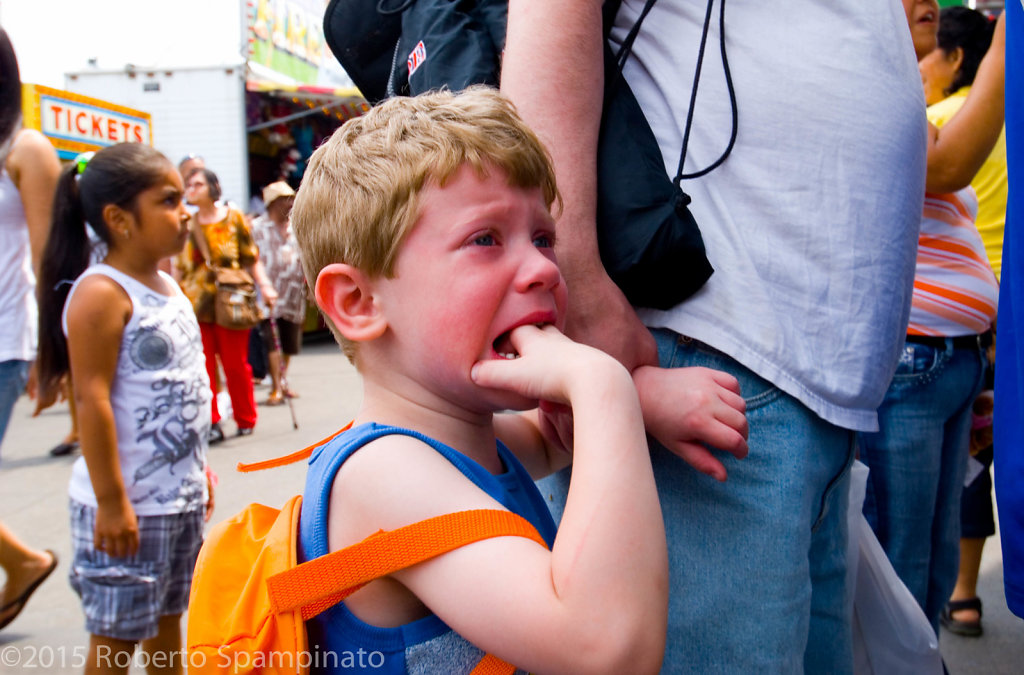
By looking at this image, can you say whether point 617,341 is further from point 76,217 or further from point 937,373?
point 76,217

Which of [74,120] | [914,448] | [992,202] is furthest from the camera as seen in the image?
[74,120]

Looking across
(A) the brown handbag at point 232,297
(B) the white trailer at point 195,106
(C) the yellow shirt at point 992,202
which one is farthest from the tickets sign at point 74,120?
(C) the yellow shirt at point 992,202

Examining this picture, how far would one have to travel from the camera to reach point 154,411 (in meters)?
2.62

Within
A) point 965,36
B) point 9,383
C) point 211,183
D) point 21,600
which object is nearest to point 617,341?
point 965,36

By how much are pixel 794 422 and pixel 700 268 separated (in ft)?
0.88

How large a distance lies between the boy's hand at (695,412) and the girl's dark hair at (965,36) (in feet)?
8.59

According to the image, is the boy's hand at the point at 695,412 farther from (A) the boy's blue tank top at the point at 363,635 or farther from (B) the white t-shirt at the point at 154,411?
(B) the white t-shirt at the point at 154,411

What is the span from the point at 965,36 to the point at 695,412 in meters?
2.72

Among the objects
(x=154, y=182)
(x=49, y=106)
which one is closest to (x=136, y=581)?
(x=154, y=182)

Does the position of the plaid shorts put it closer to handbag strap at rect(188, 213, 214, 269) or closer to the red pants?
the red pants

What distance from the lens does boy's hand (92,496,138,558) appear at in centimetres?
244

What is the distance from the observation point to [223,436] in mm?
6496

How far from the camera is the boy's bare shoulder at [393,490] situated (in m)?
0.99

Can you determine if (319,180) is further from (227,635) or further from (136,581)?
(136,581)
